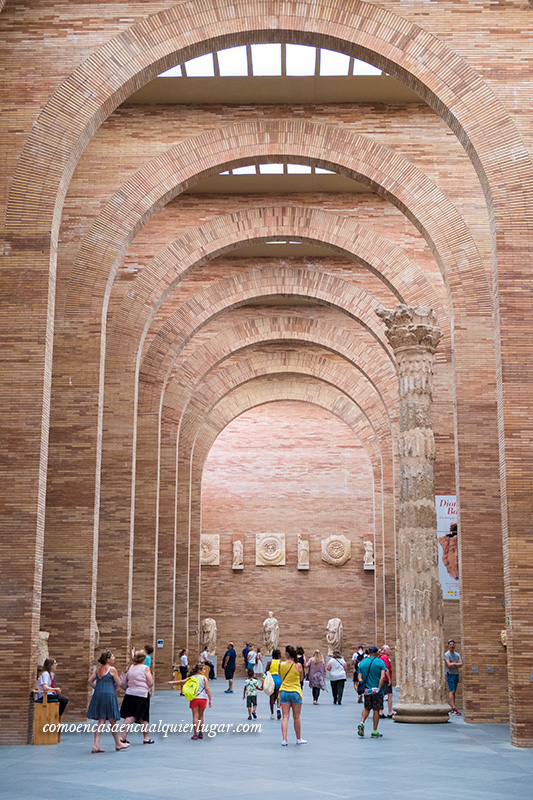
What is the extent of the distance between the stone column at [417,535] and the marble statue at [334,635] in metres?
19.5

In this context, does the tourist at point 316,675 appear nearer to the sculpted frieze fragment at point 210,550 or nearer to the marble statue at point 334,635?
the marble statue at point 334,635

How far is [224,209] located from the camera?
76.1 ft

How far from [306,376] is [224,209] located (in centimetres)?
1184

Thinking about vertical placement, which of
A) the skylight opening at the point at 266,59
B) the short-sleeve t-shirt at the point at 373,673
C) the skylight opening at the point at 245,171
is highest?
the skylight opening at the point at 266,59

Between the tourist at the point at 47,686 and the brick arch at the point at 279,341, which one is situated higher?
the brick arch at the point at 279,341

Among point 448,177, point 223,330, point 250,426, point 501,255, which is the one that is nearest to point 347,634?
point 250,426

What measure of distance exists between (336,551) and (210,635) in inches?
220

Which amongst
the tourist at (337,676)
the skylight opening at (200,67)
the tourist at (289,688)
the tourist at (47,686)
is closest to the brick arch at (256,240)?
the skylight opening at (200,67)

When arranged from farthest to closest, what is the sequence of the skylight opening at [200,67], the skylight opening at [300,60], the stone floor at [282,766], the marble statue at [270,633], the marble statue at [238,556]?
the marble statue at [238,556] → the marble statue at [270,633] → the skylight opening at [200,67] → the skylight opening at [300,60] → the stone floor at [282,766]

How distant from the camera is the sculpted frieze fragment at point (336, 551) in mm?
37094

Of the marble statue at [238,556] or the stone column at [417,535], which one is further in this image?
the marble statue at [238,556]

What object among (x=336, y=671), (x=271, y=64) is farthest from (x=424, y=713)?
(x=271, y=64)

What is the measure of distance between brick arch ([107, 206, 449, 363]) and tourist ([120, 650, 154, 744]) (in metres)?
9.61

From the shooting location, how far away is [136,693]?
40.3 feet
